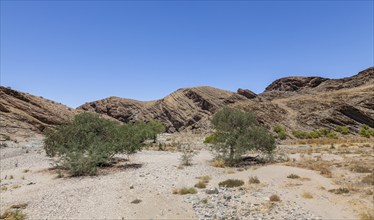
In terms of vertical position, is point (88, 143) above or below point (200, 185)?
A: above

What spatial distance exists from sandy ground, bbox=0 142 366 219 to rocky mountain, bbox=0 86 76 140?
34758mm

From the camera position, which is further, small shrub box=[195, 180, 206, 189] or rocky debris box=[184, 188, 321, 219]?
small shrub box=[195, 180, 206, 189]

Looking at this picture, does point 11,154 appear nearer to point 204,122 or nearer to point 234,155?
point 234,155

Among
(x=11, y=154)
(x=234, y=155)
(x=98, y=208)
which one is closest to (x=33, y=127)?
(x=11, y=154)

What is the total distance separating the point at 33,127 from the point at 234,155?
47.9 meters

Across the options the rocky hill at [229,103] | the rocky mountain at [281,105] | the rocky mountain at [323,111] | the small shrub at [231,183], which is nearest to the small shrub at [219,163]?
the small shrub at [231,183]

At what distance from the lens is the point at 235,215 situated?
1305 centimetres

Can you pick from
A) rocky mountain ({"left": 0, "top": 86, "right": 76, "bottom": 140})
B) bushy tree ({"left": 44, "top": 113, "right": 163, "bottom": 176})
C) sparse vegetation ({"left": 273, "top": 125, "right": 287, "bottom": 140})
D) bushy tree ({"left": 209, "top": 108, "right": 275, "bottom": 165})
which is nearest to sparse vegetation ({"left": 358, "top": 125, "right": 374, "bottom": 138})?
sparse vegetation ({"left": 273, "top": 125, "right": 287, "bottom": 140})

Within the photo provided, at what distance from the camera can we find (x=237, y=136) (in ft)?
88.7

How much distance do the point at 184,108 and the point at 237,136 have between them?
75.5 meters

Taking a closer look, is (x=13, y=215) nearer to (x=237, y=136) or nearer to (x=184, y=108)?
(x=237, y=136)

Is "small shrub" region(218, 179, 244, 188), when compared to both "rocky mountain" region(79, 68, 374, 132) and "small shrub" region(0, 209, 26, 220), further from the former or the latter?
"rocky mountain" region(79, 68, 374, 132)

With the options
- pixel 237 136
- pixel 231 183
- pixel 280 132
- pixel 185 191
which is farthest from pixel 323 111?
pixel 185 191

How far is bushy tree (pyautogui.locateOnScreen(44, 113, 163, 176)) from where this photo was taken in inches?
900
